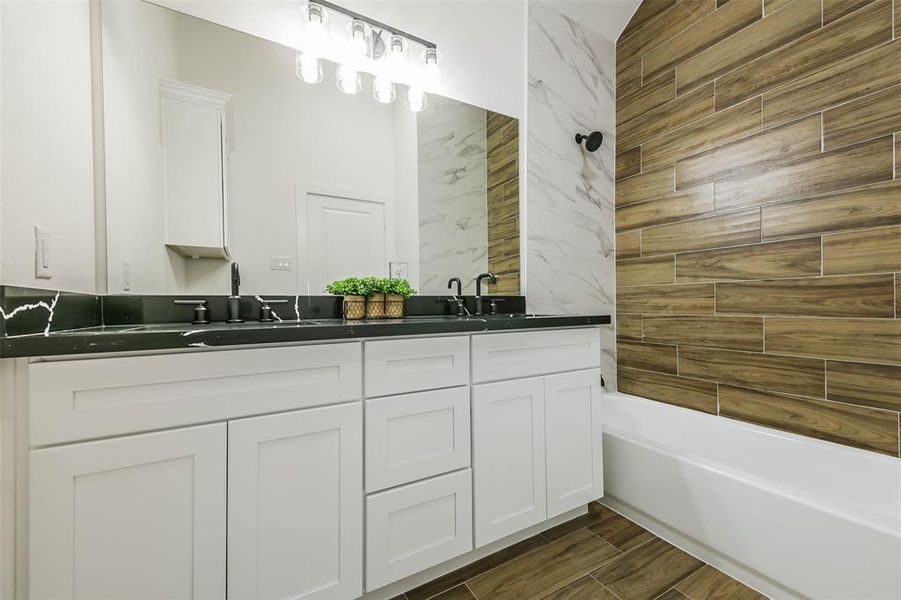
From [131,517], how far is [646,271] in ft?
8.21

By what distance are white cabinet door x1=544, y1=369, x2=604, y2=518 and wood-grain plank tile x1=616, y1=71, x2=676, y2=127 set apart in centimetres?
170

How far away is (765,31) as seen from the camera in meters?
1.78

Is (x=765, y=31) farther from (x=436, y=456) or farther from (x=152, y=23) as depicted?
(x=152, y=23)

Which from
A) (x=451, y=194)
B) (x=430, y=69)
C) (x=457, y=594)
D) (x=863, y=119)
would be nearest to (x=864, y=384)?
(x=863, y=119)

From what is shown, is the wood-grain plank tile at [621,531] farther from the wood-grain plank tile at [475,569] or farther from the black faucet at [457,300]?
the black faucet at [457,300]

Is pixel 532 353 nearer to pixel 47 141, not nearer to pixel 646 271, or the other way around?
pixel 646 271

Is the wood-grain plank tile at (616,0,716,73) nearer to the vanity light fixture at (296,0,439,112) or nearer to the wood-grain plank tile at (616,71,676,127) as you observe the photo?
the wood-grain plank tile at (616,71,676,127)

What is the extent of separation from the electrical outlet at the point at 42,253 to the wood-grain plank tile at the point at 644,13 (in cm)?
300

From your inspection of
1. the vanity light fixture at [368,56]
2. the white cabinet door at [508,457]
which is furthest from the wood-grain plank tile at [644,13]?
the white cabinet door at [508,457]

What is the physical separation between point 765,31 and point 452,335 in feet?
6.77

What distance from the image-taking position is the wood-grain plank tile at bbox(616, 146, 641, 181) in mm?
2373

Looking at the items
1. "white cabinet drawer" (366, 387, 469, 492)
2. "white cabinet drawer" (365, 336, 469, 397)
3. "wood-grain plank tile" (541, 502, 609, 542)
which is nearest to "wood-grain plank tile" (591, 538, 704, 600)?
"wood-grain plank tile" (541, 502, 609, 542)

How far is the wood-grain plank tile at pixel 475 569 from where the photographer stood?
1.34 meters

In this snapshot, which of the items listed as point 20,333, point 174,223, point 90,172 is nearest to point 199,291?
point 174,223
